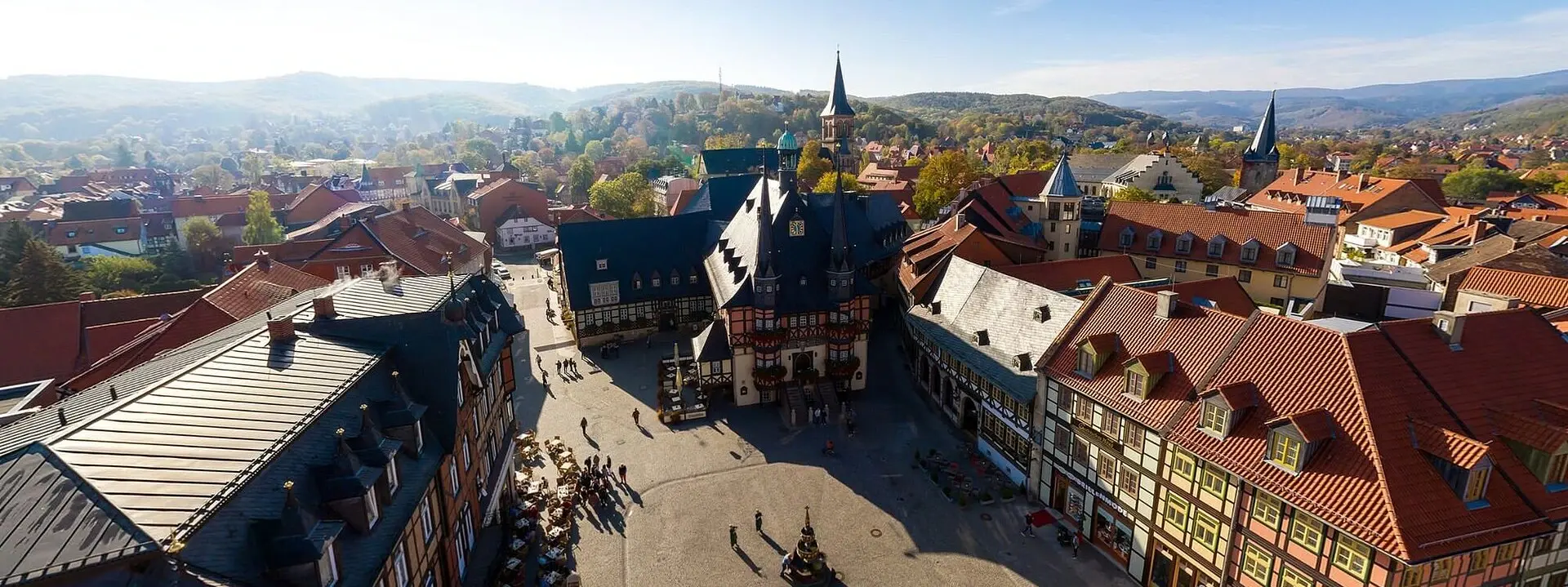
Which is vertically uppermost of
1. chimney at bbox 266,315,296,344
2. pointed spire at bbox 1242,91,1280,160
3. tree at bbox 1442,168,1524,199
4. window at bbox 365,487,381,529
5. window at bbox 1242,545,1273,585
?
pointed spire at bbox 1242,91,1280,160

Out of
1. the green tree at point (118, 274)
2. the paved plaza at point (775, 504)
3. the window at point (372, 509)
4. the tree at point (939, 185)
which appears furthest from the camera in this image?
the tree at point (939, 185)

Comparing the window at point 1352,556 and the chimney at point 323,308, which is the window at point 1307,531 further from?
the chimney at point 323,308

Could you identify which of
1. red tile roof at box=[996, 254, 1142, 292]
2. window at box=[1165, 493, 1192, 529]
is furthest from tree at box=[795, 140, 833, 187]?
window at box=[1165, 493, 1192, 529]

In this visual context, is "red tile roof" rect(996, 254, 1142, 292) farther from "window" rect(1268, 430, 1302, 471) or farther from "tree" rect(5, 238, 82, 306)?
"tree" rect(5, 238, 82, 306)

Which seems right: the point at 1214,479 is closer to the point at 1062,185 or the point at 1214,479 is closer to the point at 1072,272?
the point at 1072,272

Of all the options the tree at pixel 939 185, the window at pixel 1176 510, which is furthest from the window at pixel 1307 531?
the tree at pixel 939 185

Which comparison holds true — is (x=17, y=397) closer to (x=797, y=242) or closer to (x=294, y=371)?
(x=294, y=371)
